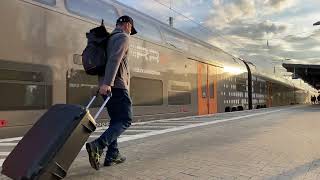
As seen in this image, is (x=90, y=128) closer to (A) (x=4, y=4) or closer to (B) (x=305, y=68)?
(A) (x=4, y=4)

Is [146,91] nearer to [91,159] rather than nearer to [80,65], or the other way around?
[80,65]

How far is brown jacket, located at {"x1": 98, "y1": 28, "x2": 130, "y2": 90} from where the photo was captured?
16.3 feet

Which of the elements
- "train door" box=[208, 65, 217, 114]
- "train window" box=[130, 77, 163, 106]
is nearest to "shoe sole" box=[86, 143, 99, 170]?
"train window" box=[130, 77, 163, 106]

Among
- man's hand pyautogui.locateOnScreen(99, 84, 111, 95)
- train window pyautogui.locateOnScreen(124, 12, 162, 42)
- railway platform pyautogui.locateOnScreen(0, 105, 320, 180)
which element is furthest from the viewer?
train window pyautogui.locateOnScreen(124, 12, 162, 42)

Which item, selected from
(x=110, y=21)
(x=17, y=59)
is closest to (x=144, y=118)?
(x=110, y=21)

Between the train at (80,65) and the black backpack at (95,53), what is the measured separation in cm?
354

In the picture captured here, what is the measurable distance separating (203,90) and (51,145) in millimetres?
15146

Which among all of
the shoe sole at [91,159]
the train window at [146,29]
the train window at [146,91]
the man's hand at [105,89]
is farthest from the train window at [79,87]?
the shoe sole at [91,159]

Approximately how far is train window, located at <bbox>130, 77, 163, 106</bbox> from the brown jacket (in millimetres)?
7148

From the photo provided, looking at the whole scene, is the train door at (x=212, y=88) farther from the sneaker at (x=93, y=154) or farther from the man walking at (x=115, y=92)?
the sneaker at (x=93, y=154)

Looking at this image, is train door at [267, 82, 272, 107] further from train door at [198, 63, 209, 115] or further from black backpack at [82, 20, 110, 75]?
black backpack at [82, 20, 110, 75]

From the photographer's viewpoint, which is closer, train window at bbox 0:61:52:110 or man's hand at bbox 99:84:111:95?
man's hand at bbox 99:84:111:95

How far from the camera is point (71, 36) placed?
9.91 metres

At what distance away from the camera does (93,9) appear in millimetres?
10898
